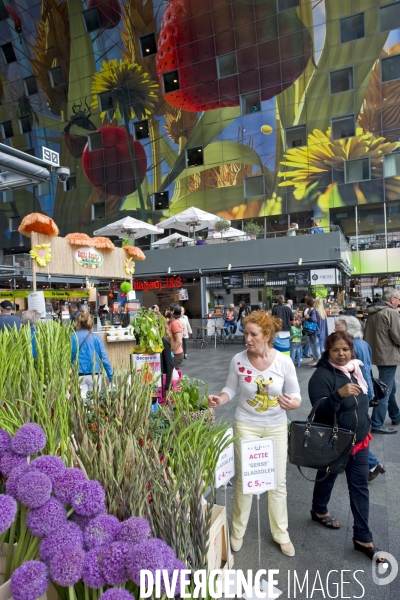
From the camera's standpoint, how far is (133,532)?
0.91 m

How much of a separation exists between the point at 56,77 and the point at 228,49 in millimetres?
14523

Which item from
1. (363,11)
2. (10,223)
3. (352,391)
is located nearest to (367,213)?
(363,11)

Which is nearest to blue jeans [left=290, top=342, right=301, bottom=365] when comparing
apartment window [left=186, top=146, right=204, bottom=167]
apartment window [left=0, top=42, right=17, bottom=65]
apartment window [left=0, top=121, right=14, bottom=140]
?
apartment window [left=186, top=146, right=204, bottom=167]

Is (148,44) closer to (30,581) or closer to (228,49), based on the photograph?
(228,49)

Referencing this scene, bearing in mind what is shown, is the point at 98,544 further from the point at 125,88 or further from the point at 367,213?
the point at 125,88

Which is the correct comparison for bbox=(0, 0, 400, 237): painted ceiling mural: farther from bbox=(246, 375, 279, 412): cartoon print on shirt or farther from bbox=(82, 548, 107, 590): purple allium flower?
bbox=(82, 548, 107, 590): purple allium flower

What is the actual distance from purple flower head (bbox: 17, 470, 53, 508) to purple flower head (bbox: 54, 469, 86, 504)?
0.04 meters

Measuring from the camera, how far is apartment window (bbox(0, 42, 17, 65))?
1152 inches

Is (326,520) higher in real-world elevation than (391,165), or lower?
lower

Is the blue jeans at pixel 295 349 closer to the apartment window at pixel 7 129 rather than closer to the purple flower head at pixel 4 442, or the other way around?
the purple flower head at pixel 4 442

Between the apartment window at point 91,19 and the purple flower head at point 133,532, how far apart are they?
33292mm

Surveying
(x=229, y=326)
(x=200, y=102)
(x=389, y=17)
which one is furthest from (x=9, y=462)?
(x=200, y=102)

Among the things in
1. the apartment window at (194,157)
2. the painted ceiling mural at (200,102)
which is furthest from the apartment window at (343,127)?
the apartment window at (194,157)

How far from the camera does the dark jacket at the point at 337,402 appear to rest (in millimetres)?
2520
